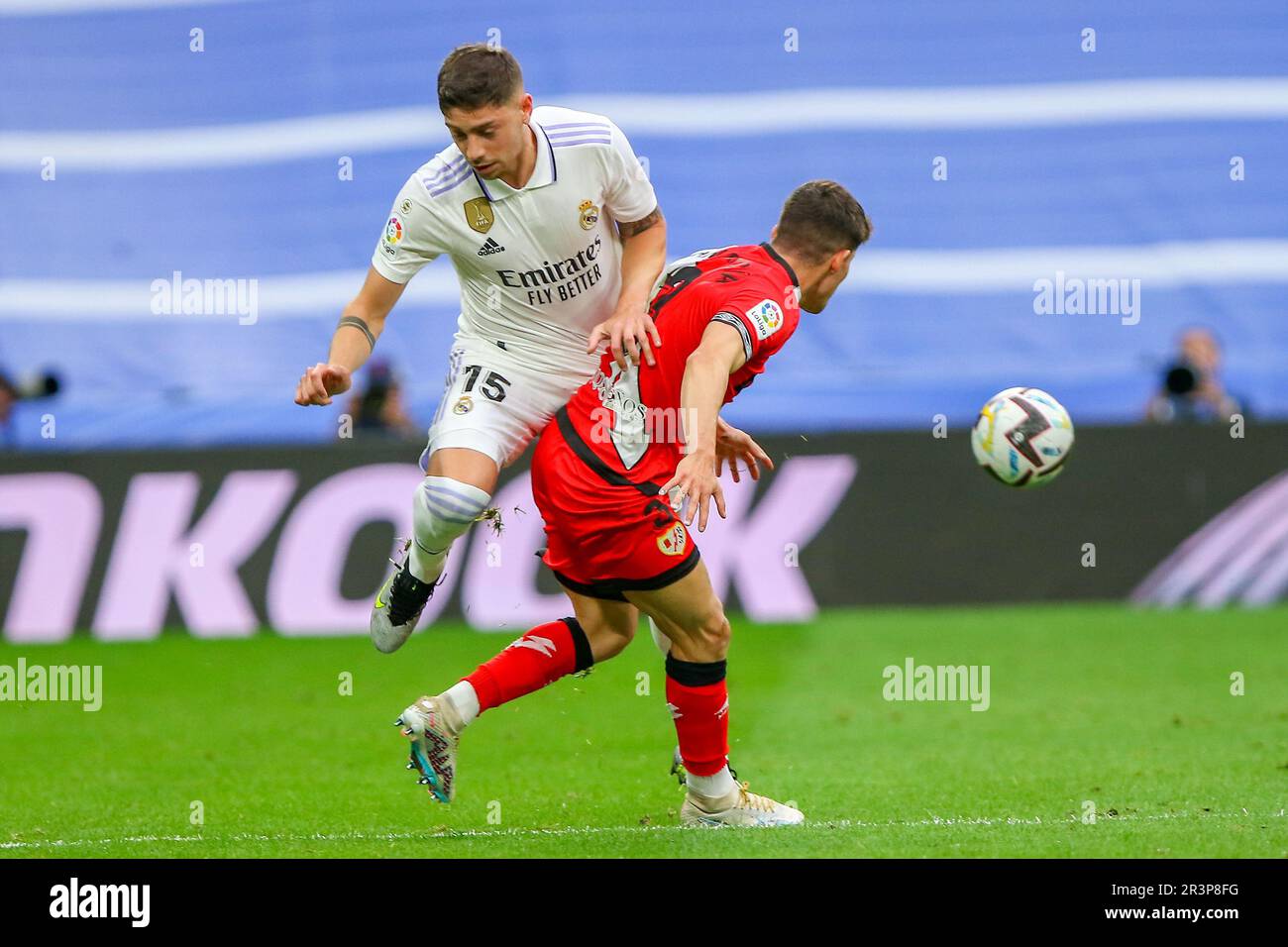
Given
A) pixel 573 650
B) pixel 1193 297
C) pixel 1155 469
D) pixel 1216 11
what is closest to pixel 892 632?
pixel 1155 469

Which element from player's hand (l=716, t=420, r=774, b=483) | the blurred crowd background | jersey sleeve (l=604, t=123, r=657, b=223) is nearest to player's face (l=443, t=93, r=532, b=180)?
jersey sleeve (l=604, t=123, r=657, b=223)

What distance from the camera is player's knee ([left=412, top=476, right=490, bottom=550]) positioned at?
248 inches

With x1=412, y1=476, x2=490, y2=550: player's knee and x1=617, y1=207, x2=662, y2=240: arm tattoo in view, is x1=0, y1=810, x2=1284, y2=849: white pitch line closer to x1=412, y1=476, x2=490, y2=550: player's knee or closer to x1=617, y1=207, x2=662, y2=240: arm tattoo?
x1=412, y1=476, x2=490, y2=550: player's knee

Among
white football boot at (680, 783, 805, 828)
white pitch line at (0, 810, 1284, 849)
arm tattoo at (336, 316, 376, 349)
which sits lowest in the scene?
white football boot at (680, 783, 805, 828)

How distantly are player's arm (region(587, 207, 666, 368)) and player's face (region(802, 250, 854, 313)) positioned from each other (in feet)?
1.91

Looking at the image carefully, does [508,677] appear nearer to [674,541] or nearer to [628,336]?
[674,541]

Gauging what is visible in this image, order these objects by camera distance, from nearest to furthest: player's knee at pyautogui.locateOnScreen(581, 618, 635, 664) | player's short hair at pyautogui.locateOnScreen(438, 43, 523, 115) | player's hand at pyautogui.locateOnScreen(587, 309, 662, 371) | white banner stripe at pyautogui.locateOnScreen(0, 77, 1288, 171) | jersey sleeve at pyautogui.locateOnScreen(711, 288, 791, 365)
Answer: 1. jersey sleeve at pyautogui.locateOnScreen(711, 288, 791, 365)
2. player's short hair at pyautogui.locateOnScreen(438, 43, 523, 115)
3. player's hand at pyautogui.locateOnScreen(587, 309, 662, 371)
4. player's knee at pyautogui.locateOnScreen(581, 618, 635, 664)
5. white banner stripe at pyautogui.locateOnScreen(0, 77, 1288, 171)

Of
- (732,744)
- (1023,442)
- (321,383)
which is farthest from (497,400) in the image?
(732,744)

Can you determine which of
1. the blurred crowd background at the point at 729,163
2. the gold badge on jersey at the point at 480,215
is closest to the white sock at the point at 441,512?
the gold badge on jersey at the point at 480,215

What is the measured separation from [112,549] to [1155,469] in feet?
27.5

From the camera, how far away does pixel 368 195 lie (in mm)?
16406

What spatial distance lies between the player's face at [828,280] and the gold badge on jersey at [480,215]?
1.21 meters

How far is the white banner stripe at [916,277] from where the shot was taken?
52.0 feet

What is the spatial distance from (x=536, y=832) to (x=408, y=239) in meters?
2.29
